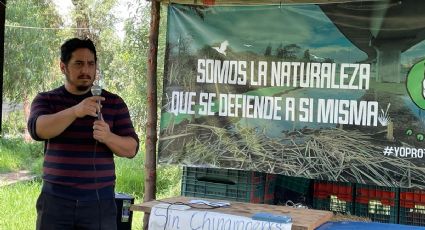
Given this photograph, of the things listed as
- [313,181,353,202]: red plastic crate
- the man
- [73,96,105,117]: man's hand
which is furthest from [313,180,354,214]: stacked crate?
[73,96,105,117]: man's hand

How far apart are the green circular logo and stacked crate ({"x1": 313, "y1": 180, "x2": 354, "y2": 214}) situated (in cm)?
87

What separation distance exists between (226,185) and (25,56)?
809cm

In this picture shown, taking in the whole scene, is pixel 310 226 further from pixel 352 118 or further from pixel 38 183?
pixel 38 183

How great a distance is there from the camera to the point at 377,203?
4.21m

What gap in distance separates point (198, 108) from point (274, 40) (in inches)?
32.5

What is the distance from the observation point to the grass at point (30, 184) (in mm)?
6508

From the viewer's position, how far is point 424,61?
3877 mm

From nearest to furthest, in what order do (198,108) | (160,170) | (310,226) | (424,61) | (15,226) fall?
(310,226) < (424,61) < (198,108) < (15,226) < (160,170)

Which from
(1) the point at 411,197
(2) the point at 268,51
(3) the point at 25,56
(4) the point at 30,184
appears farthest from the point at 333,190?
(3) the point at 25,56

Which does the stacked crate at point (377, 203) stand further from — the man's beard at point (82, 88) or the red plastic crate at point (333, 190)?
the man's beard at point (82, 88)

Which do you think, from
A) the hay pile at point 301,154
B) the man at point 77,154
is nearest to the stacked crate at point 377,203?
the hay pile at point 301,154

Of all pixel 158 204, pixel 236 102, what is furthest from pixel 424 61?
pixel 158 204

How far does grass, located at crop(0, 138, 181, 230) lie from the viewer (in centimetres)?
651

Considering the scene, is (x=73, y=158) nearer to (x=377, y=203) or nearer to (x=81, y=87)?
(x=81, y=87)
